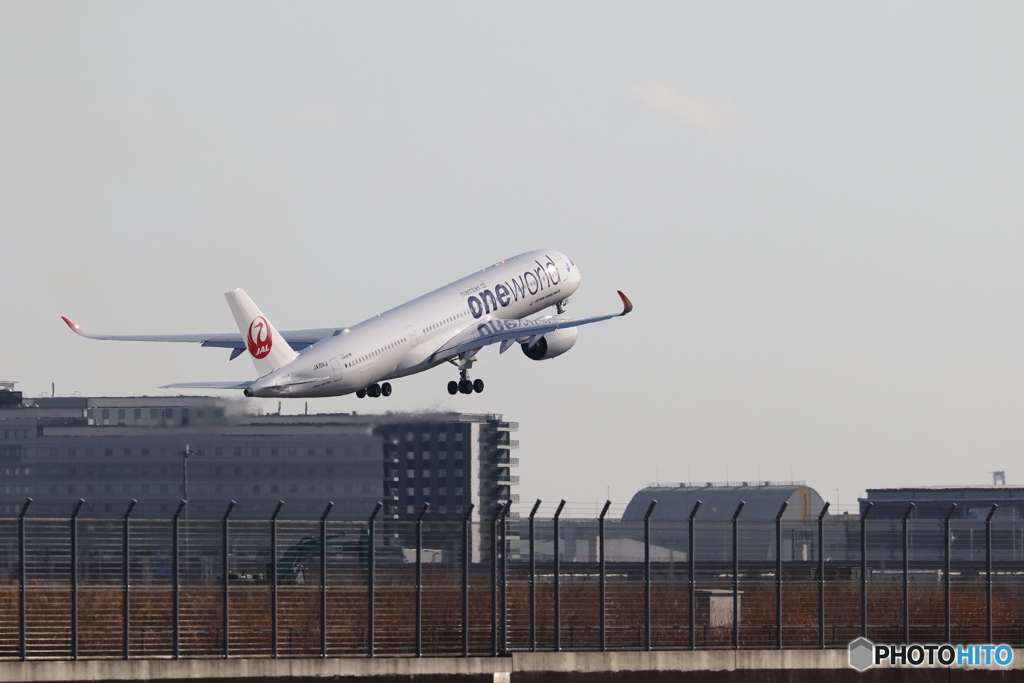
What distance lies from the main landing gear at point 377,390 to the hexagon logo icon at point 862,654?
39930mm

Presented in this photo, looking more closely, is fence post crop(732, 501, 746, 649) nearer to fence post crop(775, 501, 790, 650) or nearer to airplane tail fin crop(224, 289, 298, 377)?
fence post crop(775, 501, 790, 650)

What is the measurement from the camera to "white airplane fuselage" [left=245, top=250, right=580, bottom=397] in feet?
219

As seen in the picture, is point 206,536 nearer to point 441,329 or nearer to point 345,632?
point 345,632

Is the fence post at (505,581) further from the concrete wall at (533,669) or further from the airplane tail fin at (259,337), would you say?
the airplane tail fin at (259,337)

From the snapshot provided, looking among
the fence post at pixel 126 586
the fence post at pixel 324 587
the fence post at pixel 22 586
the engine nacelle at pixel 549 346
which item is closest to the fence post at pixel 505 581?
the fence post at pixel 324 587

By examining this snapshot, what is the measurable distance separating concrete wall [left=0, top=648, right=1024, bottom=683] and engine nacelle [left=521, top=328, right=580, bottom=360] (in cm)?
4523

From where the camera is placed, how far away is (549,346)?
82.4 m

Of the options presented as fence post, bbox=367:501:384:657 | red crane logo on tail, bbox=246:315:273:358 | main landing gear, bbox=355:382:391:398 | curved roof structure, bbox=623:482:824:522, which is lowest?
curved roof structure, bbox=623:482:824:522

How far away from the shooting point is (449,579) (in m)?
35.0

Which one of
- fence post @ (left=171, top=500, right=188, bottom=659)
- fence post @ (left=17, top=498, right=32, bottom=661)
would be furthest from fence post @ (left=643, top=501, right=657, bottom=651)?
fence post @ (left=17, top=498, right=32, bottom=661)

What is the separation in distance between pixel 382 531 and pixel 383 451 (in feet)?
120

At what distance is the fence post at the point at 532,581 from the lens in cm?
3525

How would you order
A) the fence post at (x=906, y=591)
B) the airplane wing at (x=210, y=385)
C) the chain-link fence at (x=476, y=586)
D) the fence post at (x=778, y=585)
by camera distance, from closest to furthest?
the chain-link fence at (x=476, y=586)
the fence post at (x=778, y=585)
the fence post at (x=906, y=591)
the airplane wing at (x=210, y=385)

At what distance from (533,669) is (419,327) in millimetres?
38731
